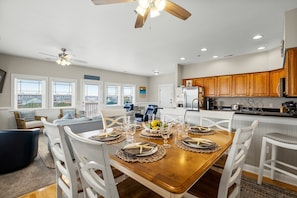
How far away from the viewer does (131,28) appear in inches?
110

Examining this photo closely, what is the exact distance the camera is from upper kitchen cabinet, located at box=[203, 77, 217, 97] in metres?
5.23

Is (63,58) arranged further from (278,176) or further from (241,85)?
(241,85)

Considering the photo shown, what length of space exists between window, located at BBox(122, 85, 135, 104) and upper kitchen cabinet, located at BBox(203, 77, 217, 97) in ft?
13.9

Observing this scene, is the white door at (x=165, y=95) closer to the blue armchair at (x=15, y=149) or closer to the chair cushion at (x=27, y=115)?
the chair cushion at (x=27, y=115)

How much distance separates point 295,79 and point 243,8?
1.38 m

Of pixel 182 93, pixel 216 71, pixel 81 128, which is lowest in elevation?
pixel 81 128

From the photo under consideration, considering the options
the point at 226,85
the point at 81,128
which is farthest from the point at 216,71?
the point at 81,128

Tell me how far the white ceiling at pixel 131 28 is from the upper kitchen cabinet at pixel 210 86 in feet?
3.79

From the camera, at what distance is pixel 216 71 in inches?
206

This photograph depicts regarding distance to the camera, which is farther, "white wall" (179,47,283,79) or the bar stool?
"white wall" (179,47,283,79)

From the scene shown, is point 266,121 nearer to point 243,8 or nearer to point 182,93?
point 243,8

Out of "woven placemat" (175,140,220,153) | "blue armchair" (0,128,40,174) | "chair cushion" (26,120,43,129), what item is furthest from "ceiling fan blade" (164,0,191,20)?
"chair cushion" (26,120,43,129)

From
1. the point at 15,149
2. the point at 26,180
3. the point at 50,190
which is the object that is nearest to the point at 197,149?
the point at 50,190

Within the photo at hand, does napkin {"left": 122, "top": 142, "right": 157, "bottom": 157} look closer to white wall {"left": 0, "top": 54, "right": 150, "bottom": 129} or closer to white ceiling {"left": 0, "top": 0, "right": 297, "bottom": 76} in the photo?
white ceiling {"left": 0, "top": 0, "right": 297, "bottom": 76}
